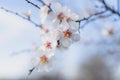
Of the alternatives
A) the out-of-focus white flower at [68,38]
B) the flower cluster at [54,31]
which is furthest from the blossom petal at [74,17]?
the out-of-focus white flower at [68,38]

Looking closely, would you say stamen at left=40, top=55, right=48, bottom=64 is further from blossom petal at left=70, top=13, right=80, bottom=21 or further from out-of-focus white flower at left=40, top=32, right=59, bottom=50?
blossom petal at left=70, top=13, right=80, bottom=21

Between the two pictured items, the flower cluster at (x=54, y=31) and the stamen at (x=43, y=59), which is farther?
the stamen at (x=43, y=59)

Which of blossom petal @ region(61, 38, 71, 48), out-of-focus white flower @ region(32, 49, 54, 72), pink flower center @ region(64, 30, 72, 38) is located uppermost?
pink flower center @ region(64, 30, 72, 38)

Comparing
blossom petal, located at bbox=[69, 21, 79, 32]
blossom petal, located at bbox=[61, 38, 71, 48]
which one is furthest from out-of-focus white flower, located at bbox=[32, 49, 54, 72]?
blossom petal, located at bbox=[69, 21, 79, 32]

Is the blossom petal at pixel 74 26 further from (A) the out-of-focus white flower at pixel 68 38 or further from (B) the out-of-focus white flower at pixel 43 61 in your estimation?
(B) the out-of-focus white flower at pixel 43 61

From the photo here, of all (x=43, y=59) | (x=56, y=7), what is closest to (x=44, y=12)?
(x=56, y=7)

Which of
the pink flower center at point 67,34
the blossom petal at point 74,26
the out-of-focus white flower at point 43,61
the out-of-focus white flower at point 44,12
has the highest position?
the out-of-focus white flower at point 44,12

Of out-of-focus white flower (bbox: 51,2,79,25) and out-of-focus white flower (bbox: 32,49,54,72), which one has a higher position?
out-of-focus white flower (bbox: 51,2,79,25)

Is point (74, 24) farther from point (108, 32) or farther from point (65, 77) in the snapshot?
point (65, 77)

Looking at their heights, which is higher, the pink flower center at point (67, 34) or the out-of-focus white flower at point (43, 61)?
the pink flower center at point (67, 34)
